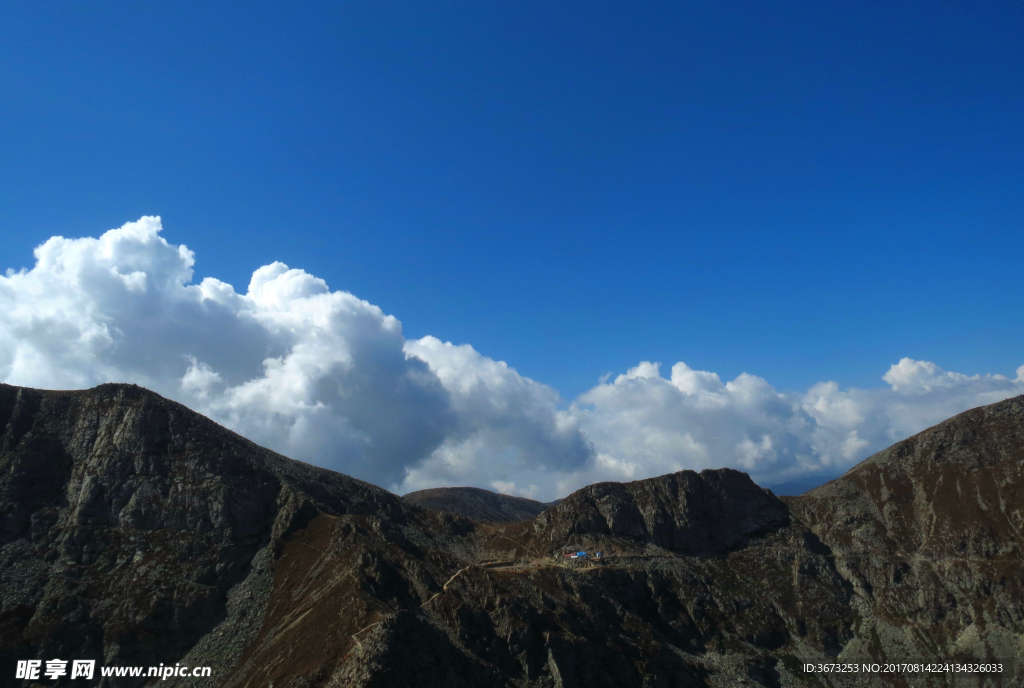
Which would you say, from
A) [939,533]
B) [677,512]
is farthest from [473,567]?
[939,533]

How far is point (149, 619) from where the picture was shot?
91.7 m

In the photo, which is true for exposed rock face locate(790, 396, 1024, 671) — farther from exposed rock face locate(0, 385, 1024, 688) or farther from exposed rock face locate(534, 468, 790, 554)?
exposed rock face locate(534, 468, 790, 554)

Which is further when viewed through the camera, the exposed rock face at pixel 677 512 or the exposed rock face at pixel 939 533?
the exposed rock face at pixel 677 512

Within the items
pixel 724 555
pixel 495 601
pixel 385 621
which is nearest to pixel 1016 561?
pixel 724 555

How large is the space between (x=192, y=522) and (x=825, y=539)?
5694 inches

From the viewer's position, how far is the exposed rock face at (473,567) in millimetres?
87062

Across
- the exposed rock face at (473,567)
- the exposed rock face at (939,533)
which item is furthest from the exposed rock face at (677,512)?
the exposed rock face at (939,533)

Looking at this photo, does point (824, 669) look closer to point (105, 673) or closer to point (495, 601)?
point (495, 601)

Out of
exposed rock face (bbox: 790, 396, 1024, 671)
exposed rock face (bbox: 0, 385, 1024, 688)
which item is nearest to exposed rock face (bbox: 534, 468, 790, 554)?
exposed rock face (bbox: 0, 385, 1024, 688)

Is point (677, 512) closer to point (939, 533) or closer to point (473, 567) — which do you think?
point (939, 533)

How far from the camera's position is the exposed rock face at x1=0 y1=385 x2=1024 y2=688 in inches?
3428

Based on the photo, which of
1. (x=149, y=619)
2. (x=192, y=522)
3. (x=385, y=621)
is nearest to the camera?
(x=385, y=621)

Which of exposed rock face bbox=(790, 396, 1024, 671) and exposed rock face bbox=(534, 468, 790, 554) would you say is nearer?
exposed rock face bbox=(790, 396, 1024, 671)

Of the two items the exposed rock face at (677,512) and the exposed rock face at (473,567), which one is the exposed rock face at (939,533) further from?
the exposed rock face at (677,512)
